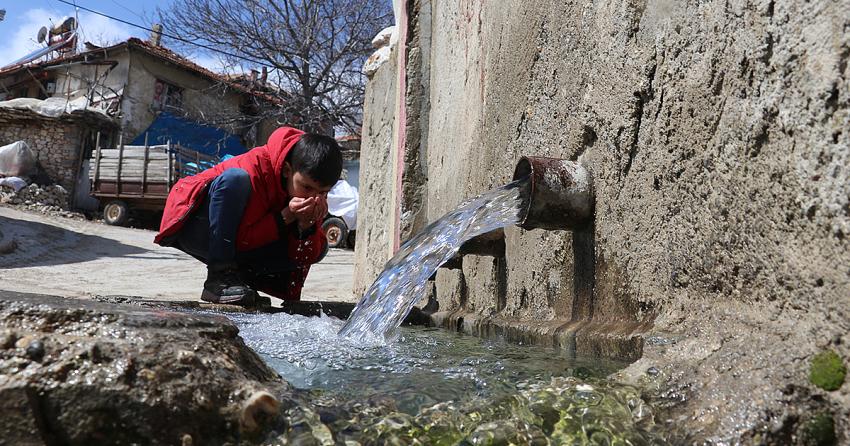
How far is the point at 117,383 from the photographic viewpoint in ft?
2.89

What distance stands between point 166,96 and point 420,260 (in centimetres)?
1956

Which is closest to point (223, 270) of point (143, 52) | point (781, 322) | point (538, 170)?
point (538, 170)

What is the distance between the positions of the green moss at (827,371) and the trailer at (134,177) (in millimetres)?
14240

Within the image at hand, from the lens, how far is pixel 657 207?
1.41 meters

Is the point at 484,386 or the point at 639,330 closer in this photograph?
the point at 484,386

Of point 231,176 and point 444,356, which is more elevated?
point 231,176

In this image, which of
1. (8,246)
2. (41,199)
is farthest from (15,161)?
(8,246)

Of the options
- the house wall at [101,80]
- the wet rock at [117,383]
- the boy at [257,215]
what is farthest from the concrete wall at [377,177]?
the house wall at [101,80]

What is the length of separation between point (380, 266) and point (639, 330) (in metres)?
3.33

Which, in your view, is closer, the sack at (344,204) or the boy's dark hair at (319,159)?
the boy's dark hair at (319,159)

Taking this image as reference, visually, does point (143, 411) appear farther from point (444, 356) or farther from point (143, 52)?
point (143, 52)

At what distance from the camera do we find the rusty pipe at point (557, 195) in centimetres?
169

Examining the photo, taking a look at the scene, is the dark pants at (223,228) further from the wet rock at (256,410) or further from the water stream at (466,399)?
the wet rock at (256,410)

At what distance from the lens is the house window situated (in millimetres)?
19766
